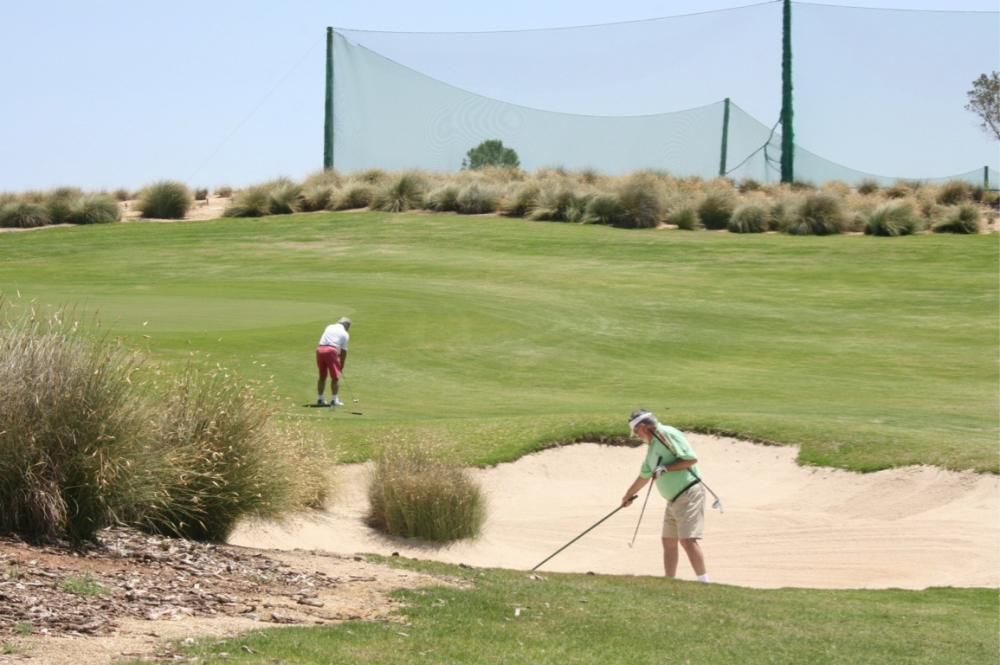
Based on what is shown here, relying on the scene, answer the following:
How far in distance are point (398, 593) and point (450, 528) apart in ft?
15.2

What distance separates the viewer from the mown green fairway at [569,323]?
18156 millimetres

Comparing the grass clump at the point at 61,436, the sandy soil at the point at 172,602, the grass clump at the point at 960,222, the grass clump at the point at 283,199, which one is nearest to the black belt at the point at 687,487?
the sandy soil at the point at 172,602

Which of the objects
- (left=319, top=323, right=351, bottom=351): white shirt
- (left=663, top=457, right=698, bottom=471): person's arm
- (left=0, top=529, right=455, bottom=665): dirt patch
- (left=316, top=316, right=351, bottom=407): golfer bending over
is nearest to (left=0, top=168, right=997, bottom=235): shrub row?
(left=319, top=323, right=351, bottom=351): white shirt

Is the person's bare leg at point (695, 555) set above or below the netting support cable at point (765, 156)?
below

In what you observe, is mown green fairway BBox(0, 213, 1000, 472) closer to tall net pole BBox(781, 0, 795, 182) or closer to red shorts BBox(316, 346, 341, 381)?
red shorts BBox(316, 346, 341, 381)

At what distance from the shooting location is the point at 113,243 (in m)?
40.1

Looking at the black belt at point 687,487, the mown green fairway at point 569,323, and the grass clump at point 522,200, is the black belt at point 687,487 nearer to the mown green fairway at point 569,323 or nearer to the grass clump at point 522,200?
the mown green fairway at point 569,323

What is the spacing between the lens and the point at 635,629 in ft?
29.0

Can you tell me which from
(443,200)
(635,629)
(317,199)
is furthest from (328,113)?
(635,629)

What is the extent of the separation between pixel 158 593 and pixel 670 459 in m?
5.60

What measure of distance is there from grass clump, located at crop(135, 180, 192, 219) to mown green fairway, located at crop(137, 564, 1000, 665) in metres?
37.9

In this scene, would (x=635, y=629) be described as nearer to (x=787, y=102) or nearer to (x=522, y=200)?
(x=522, y=200)

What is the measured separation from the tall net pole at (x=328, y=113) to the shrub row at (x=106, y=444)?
38.9 metres

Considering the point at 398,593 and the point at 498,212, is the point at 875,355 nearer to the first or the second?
the point at 398,593
